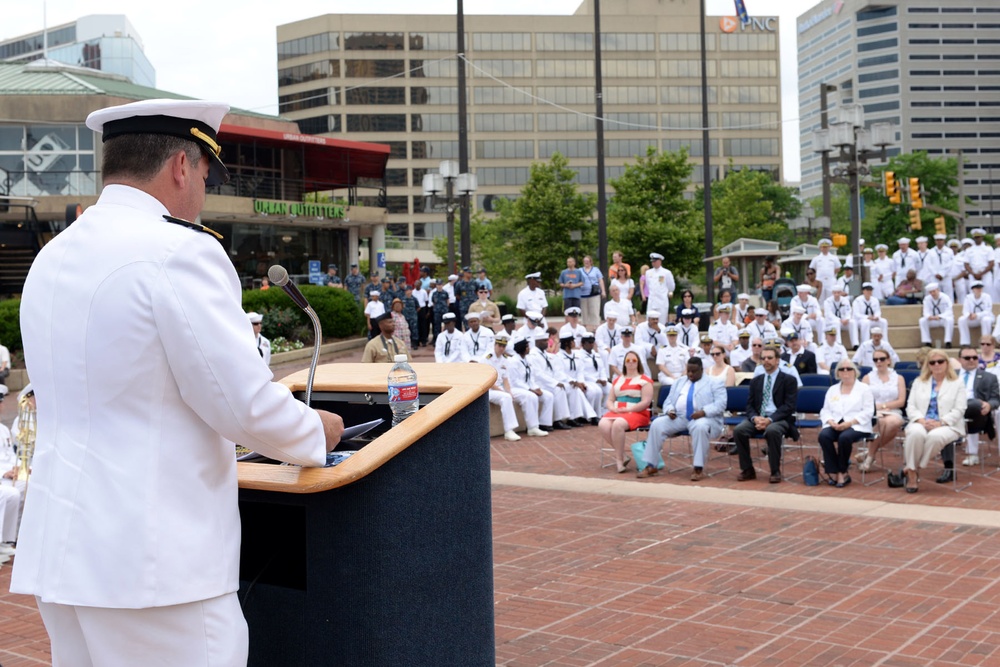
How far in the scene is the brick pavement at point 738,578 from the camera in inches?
218

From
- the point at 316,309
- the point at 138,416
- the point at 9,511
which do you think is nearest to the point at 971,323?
the point at 316,309

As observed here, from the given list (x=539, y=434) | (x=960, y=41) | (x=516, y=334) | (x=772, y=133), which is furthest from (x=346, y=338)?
(x=960, y=41)

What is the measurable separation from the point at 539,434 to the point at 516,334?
319 cm

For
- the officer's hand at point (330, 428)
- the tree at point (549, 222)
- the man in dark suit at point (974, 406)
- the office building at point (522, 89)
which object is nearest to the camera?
the officer's hand at point (330, 428)

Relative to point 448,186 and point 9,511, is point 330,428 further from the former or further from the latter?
point 448,186

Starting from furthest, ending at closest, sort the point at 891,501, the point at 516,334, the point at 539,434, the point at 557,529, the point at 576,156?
the point at 576,156 → the point at 516,334 → the point at 539,434 → the point at 891,501 → the point at 557,529

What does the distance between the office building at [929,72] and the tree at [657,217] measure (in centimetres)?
12299

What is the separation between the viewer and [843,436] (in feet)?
36.4

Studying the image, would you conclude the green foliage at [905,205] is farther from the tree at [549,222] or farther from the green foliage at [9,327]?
the green foliage at [9,327]

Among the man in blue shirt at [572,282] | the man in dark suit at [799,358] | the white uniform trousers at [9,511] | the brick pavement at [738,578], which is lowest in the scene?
the brick pavement at [738,578]

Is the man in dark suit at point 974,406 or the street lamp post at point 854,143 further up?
the street lamp post at point 854,143

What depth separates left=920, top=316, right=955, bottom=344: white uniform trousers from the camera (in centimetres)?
2167

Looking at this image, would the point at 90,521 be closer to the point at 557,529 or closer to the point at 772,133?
Result: the point at 557,529

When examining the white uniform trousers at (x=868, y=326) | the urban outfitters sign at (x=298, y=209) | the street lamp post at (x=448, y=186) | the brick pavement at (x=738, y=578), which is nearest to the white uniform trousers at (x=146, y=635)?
the brick pavement at (x=738, y=578)
